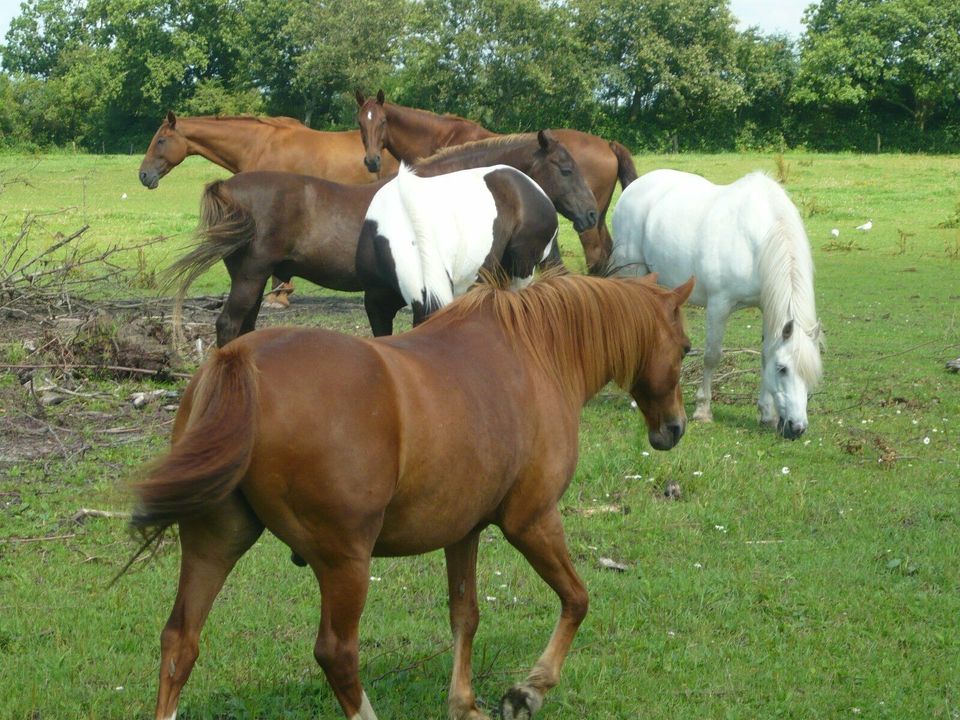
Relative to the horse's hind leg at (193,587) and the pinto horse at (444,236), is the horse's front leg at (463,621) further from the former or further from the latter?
the pinto horse at (444,236)

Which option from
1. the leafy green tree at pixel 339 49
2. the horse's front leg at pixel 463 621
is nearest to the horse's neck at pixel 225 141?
the horse's front leg at pixel 463 621

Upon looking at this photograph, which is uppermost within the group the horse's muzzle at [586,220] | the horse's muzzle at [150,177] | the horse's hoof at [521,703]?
the horse's muzzle at [586,220]

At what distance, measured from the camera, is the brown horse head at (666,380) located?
162 inches

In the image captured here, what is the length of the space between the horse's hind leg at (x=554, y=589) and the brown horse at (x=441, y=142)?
8326 millimetres

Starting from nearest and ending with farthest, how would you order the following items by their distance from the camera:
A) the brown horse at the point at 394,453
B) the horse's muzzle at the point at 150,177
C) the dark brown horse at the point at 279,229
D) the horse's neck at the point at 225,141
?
the brown horse at the point at 394,453, the dark brown horse at the point at 279,229, the horse's neck at the point at 225,141, the horse's muzzle at the point at 150,177

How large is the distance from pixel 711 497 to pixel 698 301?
2.86 metres

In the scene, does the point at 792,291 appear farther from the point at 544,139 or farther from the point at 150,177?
the point at 150,177

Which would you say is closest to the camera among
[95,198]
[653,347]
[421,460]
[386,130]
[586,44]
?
[421,460]

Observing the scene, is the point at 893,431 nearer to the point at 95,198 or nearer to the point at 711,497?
the point at 711,497

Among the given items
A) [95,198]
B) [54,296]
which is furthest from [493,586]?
[95,198]

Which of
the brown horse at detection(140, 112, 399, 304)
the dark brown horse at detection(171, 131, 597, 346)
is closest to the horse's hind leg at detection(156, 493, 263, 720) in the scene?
the dark brown horse at detection(171, 131, 597, 346)

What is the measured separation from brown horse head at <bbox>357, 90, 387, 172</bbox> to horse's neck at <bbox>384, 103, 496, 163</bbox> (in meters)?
0.16

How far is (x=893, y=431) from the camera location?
7.61 metres

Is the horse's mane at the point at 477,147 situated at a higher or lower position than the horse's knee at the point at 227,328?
higher
